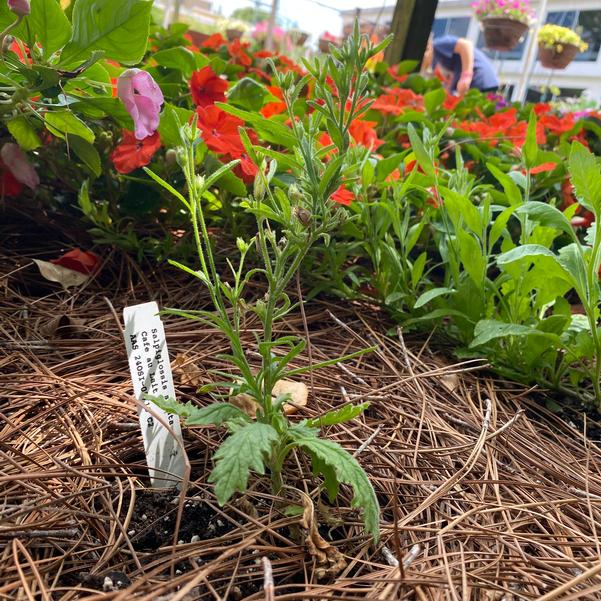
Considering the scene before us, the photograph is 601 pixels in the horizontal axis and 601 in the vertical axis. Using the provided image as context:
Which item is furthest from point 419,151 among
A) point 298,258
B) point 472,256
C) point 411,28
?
point 411,28

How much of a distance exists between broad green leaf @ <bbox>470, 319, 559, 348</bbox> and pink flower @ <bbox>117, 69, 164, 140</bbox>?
2.26ft

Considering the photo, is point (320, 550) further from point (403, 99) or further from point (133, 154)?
point (403, 99)

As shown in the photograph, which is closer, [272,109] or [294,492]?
[294,492]

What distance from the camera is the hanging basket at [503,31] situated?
5672 millimetres

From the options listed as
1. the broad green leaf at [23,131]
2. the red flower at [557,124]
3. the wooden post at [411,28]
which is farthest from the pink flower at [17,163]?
the wooden post at [411,28]

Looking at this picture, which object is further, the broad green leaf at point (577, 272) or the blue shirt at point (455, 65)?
the blue shirt at point (455, 65)

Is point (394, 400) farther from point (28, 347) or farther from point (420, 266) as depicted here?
point (28, 347)

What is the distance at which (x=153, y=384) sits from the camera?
0.78 meters

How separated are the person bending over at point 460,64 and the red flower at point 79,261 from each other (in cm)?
366

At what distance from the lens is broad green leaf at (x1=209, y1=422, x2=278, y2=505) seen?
0.53 metres

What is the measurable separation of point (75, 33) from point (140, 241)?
575 mm

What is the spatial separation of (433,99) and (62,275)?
1552 millimetres

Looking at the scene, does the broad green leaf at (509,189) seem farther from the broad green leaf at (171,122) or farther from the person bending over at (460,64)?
the person bending over at (460,64)

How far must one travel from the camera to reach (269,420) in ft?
2.22
